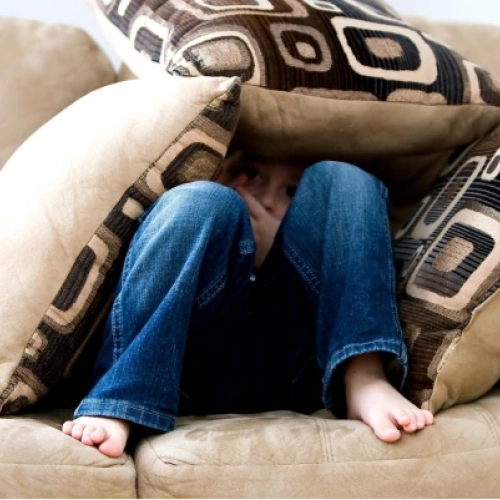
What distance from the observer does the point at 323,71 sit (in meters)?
0.90

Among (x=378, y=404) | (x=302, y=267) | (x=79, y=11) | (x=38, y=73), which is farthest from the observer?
(x=79, y=11)

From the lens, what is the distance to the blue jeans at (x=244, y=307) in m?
0.72

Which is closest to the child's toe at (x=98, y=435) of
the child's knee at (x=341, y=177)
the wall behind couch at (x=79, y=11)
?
the child's knee at (x=341, y=177)

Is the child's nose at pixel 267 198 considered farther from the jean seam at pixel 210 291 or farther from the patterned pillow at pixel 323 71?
the jean seam at pixel 210 291

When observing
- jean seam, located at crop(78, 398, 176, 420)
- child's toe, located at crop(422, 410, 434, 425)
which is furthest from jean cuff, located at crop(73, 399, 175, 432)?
child's toe, located at crop(422, 410, 434, 425)

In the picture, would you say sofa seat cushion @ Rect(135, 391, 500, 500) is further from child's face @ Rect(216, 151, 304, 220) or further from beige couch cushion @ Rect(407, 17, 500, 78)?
beige couch cushion @ Rect(407, 17, 500, 78)

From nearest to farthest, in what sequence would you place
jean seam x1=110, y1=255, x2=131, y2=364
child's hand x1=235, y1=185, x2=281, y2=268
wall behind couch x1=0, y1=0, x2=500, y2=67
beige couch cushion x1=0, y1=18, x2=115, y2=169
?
jean seam x1=110, y1=255, x2=131, y2=364 < child's hand x1=235, y1=185, x2=281, y2=268 < beige couch cushion x1=0, y1=18, x2=115, y2=169 < wall behind couch x1=0, y1=0, x2=500, y2=67

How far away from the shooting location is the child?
0.71 m

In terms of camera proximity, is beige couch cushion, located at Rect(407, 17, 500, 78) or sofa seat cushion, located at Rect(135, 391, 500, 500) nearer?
sofa seat cushion, located at Rect(135, 391, 500, 500)

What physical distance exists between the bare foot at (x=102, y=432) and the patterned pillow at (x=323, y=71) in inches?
15.5

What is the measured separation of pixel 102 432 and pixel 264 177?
45 cm

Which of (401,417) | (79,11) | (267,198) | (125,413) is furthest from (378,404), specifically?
(79,11)

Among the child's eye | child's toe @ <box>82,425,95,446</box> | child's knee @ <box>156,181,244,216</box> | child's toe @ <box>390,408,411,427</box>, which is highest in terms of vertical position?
child's knee @ <box>156,181,244,216</box>

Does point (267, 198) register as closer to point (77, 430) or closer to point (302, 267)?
point (302, 267)
